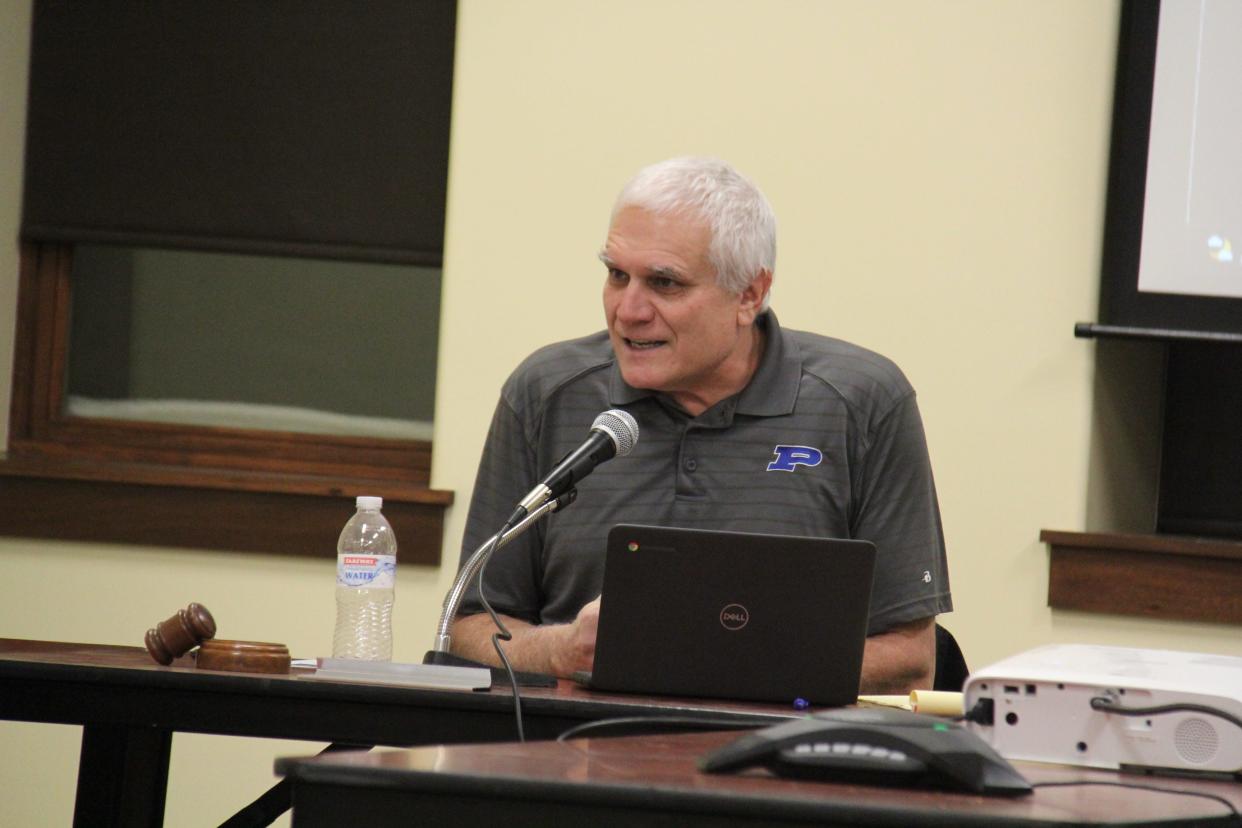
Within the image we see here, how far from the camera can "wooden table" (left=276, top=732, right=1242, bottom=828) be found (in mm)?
913

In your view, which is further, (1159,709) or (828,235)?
(828,235)

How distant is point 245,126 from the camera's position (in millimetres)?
3447

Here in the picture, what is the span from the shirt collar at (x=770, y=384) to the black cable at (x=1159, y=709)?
117cm

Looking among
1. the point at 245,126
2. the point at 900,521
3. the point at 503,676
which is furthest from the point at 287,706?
the point at 245,126

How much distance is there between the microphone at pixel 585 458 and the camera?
5.84 ft

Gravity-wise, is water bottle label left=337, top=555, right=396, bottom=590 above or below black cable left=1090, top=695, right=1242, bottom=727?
below

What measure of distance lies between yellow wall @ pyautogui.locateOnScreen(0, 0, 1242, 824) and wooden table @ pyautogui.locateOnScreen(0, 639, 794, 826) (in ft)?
4.89

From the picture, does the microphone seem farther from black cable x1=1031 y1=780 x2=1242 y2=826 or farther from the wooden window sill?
the wooden window sill

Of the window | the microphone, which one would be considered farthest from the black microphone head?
the window

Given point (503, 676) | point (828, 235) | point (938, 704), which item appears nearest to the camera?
point (938, 704)

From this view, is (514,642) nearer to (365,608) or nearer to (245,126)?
(365,608)

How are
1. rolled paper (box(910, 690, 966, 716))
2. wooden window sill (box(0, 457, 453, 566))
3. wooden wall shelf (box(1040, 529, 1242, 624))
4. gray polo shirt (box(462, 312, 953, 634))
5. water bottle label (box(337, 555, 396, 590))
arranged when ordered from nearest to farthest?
rolled paper (box(910, 690, 966, 716))
water bottle label (box(337, 555, 396, 590))
gray polo shirt (box(462, 312, 953, 634))
wooden wall shelf (box(1040, 529, 1242, 624))
wooden window sill (box(0, 457, 453, 566))

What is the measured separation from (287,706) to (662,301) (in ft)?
3.11

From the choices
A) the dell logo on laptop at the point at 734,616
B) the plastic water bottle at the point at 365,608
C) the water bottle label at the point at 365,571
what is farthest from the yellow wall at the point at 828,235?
the dell logo on laptop at the point at 734,616
